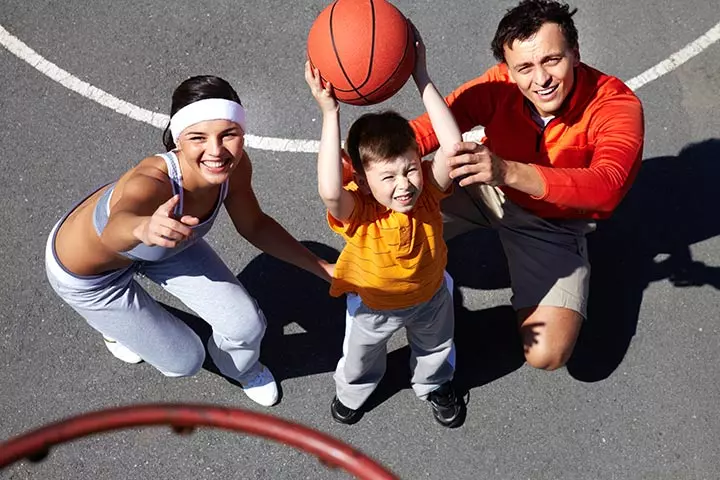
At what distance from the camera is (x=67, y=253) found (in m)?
4.17

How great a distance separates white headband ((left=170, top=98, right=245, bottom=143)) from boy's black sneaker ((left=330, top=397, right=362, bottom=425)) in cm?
202

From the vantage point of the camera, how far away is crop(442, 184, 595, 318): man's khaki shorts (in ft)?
15.9

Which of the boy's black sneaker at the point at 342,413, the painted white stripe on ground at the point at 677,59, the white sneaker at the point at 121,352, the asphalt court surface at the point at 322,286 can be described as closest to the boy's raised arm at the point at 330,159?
the boy's black sneaker at the point at 342,413

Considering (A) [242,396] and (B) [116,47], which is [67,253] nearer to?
(A) [242,396]

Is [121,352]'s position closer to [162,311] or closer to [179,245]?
[162,311]

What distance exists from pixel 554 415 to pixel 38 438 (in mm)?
3372

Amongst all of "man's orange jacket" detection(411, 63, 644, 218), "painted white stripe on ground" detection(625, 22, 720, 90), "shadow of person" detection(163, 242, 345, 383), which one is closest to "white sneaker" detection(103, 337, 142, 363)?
"shadow of person" detection(163, 242, 345, 383)

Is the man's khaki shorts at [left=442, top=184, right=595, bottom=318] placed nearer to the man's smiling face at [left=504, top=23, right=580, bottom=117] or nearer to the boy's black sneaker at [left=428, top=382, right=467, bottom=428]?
the boy's black sneaker at [left=428, top=382, right=467, bottom=428]

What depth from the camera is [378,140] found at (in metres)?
3.66

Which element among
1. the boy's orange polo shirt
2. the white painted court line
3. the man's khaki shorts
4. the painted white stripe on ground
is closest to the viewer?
the boy's orange polo shirt

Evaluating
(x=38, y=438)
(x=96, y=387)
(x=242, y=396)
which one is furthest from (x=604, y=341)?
(x=38, y=438)

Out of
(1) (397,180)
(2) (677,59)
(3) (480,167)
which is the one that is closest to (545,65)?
(3) (480,167)

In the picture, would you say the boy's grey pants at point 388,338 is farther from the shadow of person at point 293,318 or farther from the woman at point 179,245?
the woman at point 179,245

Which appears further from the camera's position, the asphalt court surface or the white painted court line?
the white painted court line
